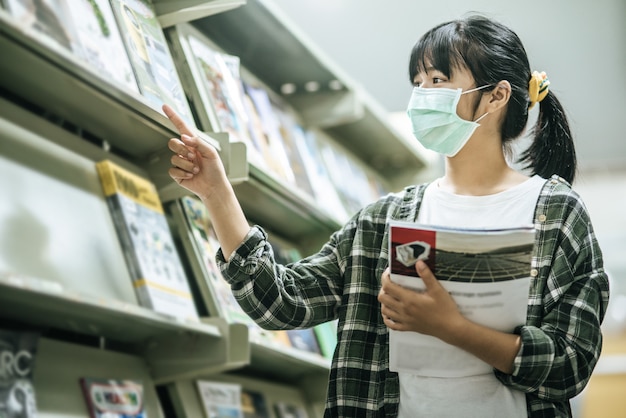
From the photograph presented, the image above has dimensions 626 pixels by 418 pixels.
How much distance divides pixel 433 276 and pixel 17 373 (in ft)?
2.73

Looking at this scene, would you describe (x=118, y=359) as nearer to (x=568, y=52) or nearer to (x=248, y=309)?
(x=248, y=309)

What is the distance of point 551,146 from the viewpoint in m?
1.77

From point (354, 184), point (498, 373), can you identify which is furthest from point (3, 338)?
point (354, 184)

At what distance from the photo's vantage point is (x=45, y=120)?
6.51 feet

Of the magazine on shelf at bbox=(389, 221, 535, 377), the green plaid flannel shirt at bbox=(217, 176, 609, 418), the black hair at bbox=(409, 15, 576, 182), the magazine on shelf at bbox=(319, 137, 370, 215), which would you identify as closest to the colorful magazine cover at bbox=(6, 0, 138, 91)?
the green plaid flannel shirt at bbox=(217, 176, 609, 418)

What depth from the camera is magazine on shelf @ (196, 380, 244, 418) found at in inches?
93.3

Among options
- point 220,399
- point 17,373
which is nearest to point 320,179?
point 220,399

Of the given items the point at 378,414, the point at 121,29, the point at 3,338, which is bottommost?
the point at 378,414

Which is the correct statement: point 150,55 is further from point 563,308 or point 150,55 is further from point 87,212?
point 563,308

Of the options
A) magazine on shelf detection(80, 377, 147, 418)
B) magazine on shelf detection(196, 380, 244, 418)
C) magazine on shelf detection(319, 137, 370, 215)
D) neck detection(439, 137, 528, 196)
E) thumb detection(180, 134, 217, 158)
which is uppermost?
magazine on shelf detection(319, 137, 370, 215)

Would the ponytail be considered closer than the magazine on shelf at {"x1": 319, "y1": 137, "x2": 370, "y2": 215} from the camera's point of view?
A: Yes

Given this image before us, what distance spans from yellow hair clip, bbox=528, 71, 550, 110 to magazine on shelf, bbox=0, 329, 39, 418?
1106mm

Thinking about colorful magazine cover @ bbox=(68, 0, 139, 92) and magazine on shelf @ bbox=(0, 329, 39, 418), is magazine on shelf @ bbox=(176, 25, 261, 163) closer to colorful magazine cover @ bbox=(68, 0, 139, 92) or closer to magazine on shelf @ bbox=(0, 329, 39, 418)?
colorful magazine cover @ bbox=(68, 0, 139, 92)

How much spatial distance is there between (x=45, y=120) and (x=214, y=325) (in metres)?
0.66
